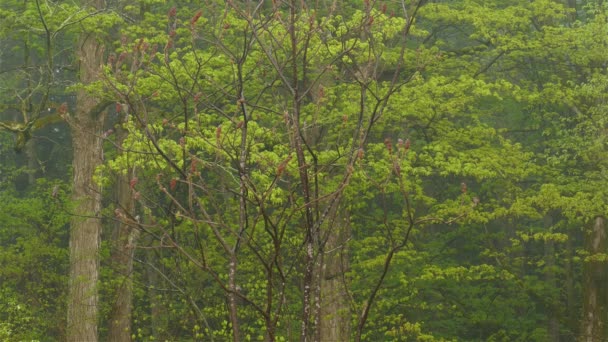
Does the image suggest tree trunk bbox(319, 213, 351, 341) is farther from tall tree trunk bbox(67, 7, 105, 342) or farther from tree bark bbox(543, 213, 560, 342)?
tree bark bbox(543, 213, 560, 342)

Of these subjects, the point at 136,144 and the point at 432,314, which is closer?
the point at 136,144

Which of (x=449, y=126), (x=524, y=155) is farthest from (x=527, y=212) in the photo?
(x=449, y=126)

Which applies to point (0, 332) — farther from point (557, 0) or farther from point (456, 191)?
point (557, 0)

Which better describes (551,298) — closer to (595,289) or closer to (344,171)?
(595,289)

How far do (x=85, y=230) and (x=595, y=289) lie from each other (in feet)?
30.4

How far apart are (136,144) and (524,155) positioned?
7.15 meters

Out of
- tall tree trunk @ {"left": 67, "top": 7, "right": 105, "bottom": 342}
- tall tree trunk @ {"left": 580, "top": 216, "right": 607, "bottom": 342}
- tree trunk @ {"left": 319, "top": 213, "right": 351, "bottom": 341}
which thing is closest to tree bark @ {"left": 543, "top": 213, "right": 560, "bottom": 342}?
tall tree trunk @ {"left": 580, "top": 216, "right": 607, "bottom": 342}

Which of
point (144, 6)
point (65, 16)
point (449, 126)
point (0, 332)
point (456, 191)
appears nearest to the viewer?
point (0, 332)

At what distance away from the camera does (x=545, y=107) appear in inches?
701

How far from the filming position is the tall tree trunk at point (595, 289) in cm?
1407

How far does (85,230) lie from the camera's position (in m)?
14.9

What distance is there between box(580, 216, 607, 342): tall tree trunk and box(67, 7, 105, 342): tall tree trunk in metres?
8.70

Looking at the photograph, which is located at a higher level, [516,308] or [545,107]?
[545,107]

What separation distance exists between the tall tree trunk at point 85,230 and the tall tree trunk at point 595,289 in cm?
870
